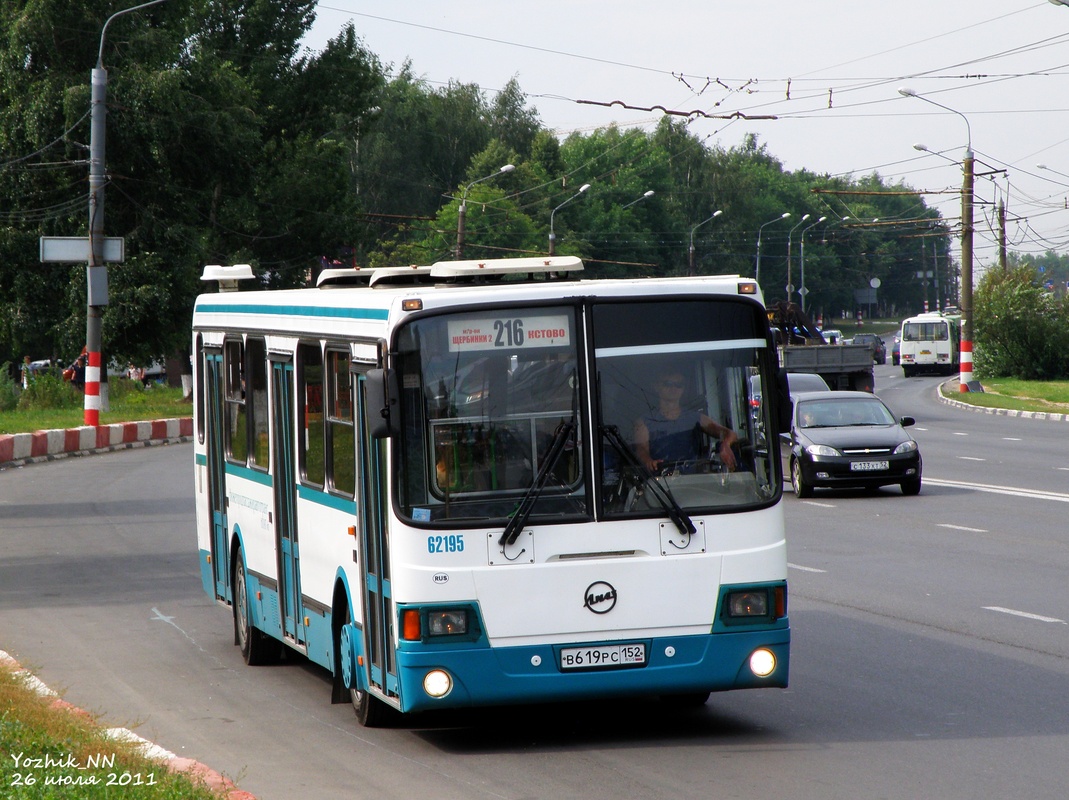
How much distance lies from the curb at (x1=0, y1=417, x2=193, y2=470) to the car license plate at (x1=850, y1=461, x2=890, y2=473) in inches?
625

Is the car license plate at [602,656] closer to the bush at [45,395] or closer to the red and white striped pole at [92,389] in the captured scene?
the red and white striped pole at [92,389]

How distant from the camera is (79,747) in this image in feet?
22.2

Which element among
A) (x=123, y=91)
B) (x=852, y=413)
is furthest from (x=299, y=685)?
(x=123, y=91)

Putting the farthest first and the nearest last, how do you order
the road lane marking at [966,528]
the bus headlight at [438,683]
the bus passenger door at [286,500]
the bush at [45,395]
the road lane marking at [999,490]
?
the bush at [45,395] < the road lane marking at [999,490] < the road lane marking at [966,528] < the bus passenger door at [286,500] < the bus headlight at [438,683]

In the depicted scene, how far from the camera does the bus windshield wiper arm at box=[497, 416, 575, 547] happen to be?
7.27 meters

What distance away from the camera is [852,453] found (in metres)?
21.5

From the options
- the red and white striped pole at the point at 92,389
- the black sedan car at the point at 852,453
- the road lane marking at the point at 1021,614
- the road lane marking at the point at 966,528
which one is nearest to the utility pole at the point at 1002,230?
the red and white striped pole at the point at 92,389

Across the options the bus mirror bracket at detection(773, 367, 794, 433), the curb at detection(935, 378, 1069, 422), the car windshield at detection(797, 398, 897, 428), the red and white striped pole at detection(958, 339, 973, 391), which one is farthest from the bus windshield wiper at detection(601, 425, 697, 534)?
the red and white striped pole at detection(958, 339, 973, 391)

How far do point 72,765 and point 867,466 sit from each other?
16.3 m

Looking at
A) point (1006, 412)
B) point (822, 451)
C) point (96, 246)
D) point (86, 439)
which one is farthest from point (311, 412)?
point (1006, 412)

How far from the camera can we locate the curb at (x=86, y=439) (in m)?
30.3

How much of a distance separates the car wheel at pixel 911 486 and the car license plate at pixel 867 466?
476 millimetres

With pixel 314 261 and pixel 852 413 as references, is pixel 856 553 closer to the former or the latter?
pixel 852 413

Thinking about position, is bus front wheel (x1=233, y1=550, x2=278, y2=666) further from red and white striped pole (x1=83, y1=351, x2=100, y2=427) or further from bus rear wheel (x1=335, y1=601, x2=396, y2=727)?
red and white striped pole (x1=83, y1=351, x2=100, y2=427)
